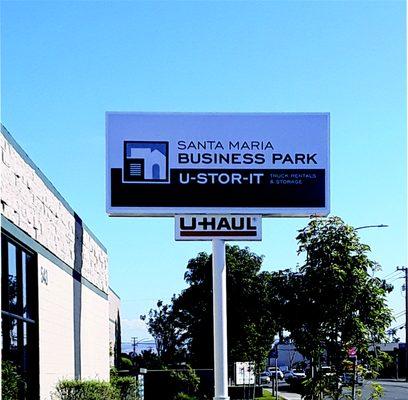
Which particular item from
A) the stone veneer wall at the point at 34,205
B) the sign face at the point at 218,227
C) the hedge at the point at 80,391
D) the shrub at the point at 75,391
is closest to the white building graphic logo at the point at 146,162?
the sign face at the point at 218,227

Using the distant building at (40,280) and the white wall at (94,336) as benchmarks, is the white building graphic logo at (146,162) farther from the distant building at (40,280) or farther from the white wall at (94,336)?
the white wall at (94,336)

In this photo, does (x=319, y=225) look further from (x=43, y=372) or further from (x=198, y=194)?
(x=43, y=372)

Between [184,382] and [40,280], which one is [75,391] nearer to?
[40,280]

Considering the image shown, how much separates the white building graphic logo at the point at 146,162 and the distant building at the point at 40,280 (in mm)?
1660

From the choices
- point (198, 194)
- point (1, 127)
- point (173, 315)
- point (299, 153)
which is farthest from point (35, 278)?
point (173, 315)

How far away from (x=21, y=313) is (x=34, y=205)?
74.8 inches

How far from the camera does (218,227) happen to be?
20.3 m

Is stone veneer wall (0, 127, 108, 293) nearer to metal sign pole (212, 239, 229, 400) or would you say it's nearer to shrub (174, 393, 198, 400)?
metal sign pole (212, 239, 229, 400)

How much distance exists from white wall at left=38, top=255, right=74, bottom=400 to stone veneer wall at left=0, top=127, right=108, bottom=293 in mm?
509

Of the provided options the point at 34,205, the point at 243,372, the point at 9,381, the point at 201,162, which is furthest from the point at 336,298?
the point at 243,372

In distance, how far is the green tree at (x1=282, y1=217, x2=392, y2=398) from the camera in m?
18.9

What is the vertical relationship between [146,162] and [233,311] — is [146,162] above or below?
above

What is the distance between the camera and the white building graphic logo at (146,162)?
2019cm

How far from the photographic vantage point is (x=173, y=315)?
4800 centimetres
